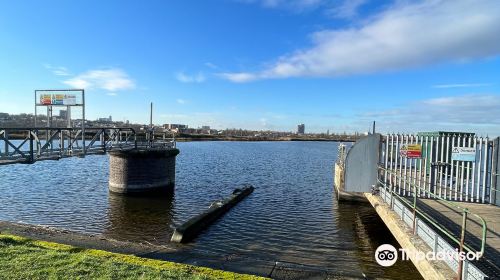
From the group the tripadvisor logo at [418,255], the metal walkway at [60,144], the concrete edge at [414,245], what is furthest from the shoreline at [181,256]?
the metal walkway at [60,144]

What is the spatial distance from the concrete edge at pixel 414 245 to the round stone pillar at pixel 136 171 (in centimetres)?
1464

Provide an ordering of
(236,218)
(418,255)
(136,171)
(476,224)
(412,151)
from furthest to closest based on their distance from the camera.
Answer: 1. (136,171)
2. (236,218)
3. (412,151)
4. (476,224)
5. (418,255)

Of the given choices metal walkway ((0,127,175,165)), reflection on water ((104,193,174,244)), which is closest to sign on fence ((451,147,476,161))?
reflection on water ((104,193,174,244))

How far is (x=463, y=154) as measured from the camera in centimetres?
1379

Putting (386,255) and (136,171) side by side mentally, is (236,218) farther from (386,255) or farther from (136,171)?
(136,171)

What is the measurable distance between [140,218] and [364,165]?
10.8m

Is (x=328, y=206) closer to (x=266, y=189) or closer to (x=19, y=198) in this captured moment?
(x=266, y=189)

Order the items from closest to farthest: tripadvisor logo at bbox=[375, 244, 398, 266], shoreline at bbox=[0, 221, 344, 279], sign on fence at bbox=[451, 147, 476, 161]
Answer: shoreline at bbox=[0, 221, 344, 279], tripadvisor logo at bbox=[375, 244, 398, 266], sign on fence at bbox=[451, 147, 476, 161]

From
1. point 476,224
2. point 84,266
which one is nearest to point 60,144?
point 84,266

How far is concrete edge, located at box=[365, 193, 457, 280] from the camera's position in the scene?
670 cm

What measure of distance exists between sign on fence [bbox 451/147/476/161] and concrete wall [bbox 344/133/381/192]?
9.51 feet

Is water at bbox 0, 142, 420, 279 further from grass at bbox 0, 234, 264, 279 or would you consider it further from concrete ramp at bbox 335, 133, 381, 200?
grass at bbox 0, 234, 264, 279

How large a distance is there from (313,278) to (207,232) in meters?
6.84

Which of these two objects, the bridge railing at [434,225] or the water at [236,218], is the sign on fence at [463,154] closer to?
the bridge railing at [434,225]
